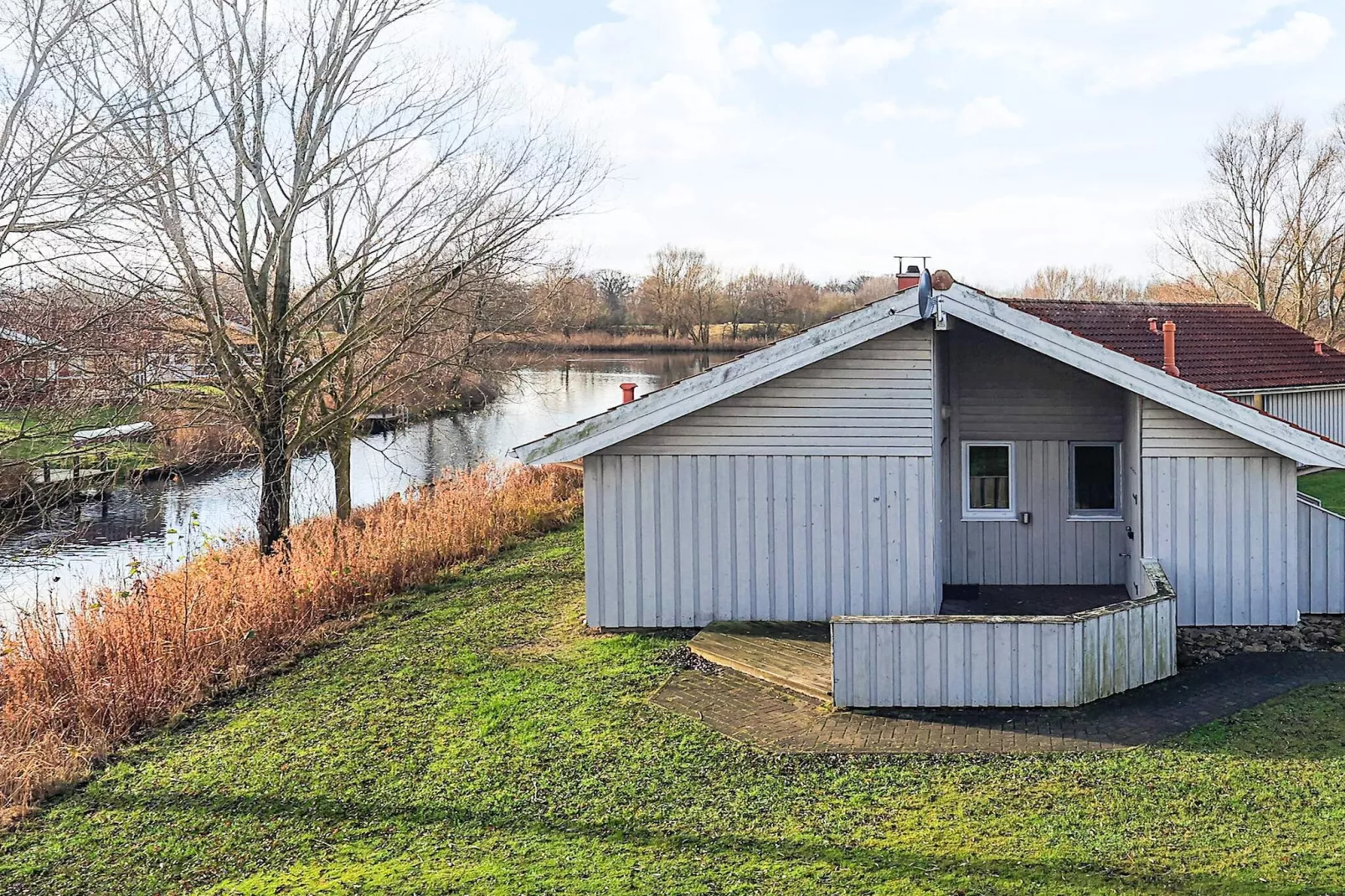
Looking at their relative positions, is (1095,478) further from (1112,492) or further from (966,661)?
(966,661)

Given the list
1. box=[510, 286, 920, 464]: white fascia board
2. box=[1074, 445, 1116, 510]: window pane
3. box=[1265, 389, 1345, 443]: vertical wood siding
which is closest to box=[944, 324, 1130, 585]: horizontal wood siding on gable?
box=[1074, 445, 1116, 510]: window pane

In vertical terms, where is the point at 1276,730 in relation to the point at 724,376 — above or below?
below

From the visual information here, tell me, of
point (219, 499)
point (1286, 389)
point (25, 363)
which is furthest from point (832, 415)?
point (219, 499)

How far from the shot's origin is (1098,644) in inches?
343

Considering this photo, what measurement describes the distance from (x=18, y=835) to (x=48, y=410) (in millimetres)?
5799

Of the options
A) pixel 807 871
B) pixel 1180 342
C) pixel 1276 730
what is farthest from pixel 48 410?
pixel 1180 342

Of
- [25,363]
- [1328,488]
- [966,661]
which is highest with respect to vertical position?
[25,363]

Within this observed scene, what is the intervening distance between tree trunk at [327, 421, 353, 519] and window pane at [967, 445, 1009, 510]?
420 inches

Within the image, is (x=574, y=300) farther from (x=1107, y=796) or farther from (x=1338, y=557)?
(x=1107, y=796)

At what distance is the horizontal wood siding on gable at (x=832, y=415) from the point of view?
35.0 feet

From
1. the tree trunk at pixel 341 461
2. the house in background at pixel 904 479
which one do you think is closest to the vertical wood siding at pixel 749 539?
the house in background at pixel 904 479

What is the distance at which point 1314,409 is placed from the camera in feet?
69.8

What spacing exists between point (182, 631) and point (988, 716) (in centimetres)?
755

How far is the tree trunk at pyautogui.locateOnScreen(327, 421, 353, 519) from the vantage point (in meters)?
18.0
